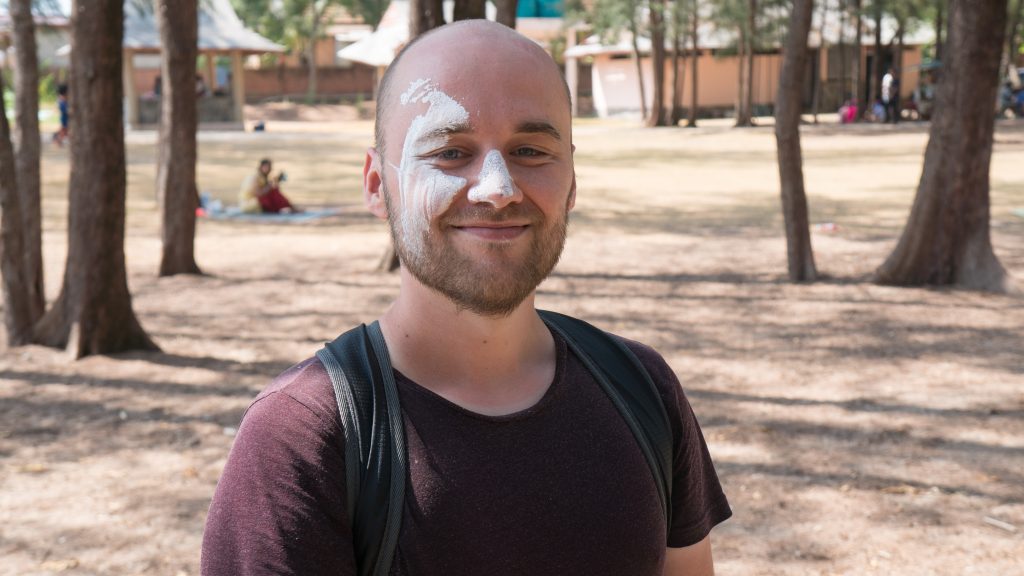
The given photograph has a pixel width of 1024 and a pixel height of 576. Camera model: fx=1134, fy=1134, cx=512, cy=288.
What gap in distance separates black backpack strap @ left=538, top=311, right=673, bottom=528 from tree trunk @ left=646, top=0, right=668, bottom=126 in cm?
3385

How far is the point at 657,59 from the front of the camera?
121 feet

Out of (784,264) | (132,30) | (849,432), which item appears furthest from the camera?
(132,30)

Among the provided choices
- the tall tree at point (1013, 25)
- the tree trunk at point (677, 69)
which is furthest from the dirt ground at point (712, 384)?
the tree trunk at point (677, 69)

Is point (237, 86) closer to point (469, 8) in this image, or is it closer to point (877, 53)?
point (877, 53)

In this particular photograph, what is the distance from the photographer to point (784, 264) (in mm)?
11117

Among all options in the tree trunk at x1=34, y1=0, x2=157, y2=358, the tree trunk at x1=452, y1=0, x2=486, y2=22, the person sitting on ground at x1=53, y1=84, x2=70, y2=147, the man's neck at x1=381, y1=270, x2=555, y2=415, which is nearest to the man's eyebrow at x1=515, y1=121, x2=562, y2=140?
the man's neck at x1=381, y1=270, x2=555, y2=415

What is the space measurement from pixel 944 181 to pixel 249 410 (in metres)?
8.91

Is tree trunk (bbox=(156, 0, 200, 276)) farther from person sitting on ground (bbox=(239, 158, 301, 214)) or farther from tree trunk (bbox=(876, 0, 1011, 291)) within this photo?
tree trunk (bbox=(876, 0, 1011, 291))

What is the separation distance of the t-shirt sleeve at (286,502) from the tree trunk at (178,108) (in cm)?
954

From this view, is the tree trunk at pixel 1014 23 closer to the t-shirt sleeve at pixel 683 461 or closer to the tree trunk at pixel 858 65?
the tree trunk at pixel 858 65

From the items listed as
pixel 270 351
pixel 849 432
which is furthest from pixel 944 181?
pixel 270 351

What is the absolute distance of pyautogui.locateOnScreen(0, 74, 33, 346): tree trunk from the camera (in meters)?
7.76

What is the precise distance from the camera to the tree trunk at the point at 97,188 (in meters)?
7.21

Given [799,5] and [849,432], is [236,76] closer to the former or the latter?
[799,5]
